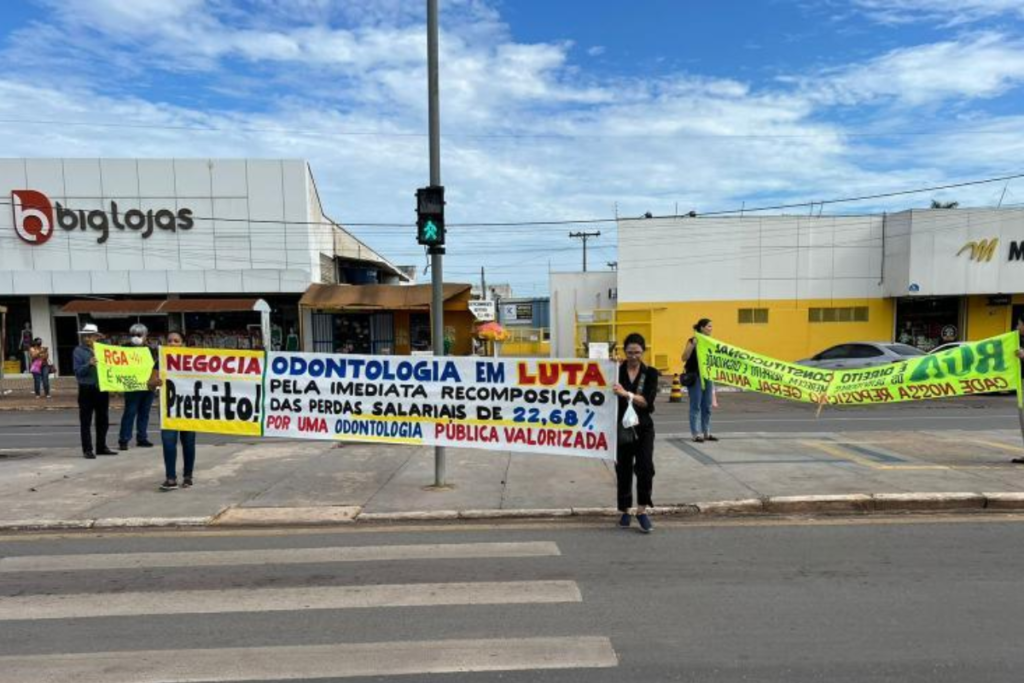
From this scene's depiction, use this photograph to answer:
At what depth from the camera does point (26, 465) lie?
9203mm

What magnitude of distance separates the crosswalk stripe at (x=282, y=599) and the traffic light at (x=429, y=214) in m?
3.95

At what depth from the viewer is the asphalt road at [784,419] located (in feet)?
39.9

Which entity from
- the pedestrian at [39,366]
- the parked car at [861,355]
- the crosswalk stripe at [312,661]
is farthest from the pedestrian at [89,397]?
the parked car at [861,355]

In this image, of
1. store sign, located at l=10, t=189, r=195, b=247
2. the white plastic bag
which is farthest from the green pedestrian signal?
store sign, located at l=10, t=189, r=195, b=247

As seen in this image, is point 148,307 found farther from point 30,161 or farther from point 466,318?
point 466,318

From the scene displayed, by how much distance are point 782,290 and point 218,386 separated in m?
23.5

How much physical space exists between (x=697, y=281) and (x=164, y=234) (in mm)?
20381

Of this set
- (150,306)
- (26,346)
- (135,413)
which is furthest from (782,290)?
(26,346)

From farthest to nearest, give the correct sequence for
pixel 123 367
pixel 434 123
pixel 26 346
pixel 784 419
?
pixel 26 346 → pixel 784 419 → pixel 123 367 → pixel 434 123

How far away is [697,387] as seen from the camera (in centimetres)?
998

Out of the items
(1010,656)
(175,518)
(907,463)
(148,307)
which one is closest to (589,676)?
(1010,656)

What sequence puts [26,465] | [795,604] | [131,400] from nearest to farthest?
[795,604] → [26,465] → [131,400]

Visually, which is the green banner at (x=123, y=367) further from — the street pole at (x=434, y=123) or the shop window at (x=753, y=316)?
the shop window at (x=753, y=316)

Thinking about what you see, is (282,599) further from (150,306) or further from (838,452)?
(150,306)
